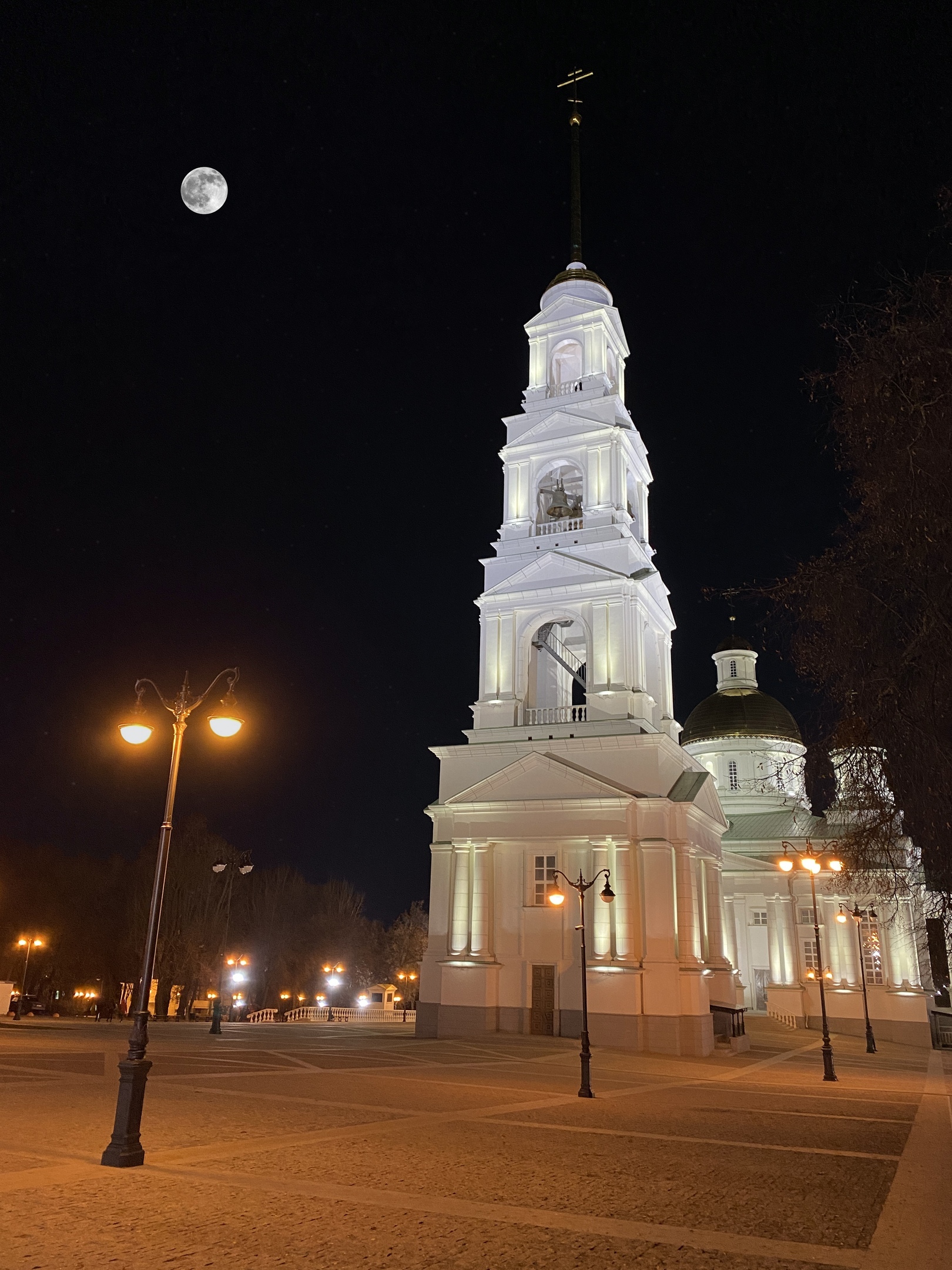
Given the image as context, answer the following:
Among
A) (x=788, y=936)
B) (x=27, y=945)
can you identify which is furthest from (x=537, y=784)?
(x=27, y=945)

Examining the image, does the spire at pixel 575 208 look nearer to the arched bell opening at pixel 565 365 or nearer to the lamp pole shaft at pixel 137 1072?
the arched bell opening at pixel 565 365

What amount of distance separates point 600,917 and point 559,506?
1748 cm

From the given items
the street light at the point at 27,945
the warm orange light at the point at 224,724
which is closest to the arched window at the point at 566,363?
the warm orange light at the point at 224,724

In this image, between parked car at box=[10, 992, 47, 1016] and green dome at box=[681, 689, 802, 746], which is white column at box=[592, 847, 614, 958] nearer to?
parked car at box=[10, 992, 47, 1016]

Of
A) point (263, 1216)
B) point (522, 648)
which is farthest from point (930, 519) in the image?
point (522, 648)

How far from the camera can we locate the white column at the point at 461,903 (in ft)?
111

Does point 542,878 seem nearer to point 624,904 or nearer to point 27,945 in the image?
point 624,904

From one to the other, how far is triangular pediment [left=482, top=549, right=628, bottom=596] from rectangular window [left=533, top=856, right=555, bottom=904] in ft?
35.7

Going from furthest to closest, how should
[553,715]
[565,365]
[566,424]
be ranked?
[565,365], [566,424], [553,715]

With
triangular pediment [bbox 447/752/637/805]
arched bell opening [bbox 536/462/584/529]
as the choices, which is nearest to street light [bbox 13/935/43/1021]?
triangular pediment [bbox 447/752/637/805]

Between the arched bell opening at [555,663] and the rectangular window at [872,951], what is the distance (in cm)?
2291

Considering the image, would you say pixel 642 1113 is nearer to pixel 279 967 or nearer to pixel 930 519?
pixel 930 519

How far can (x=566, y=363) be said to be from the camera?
142 ft

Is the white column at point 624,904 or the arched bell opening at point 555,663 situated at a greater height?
the arched bell opening at point 555,663
